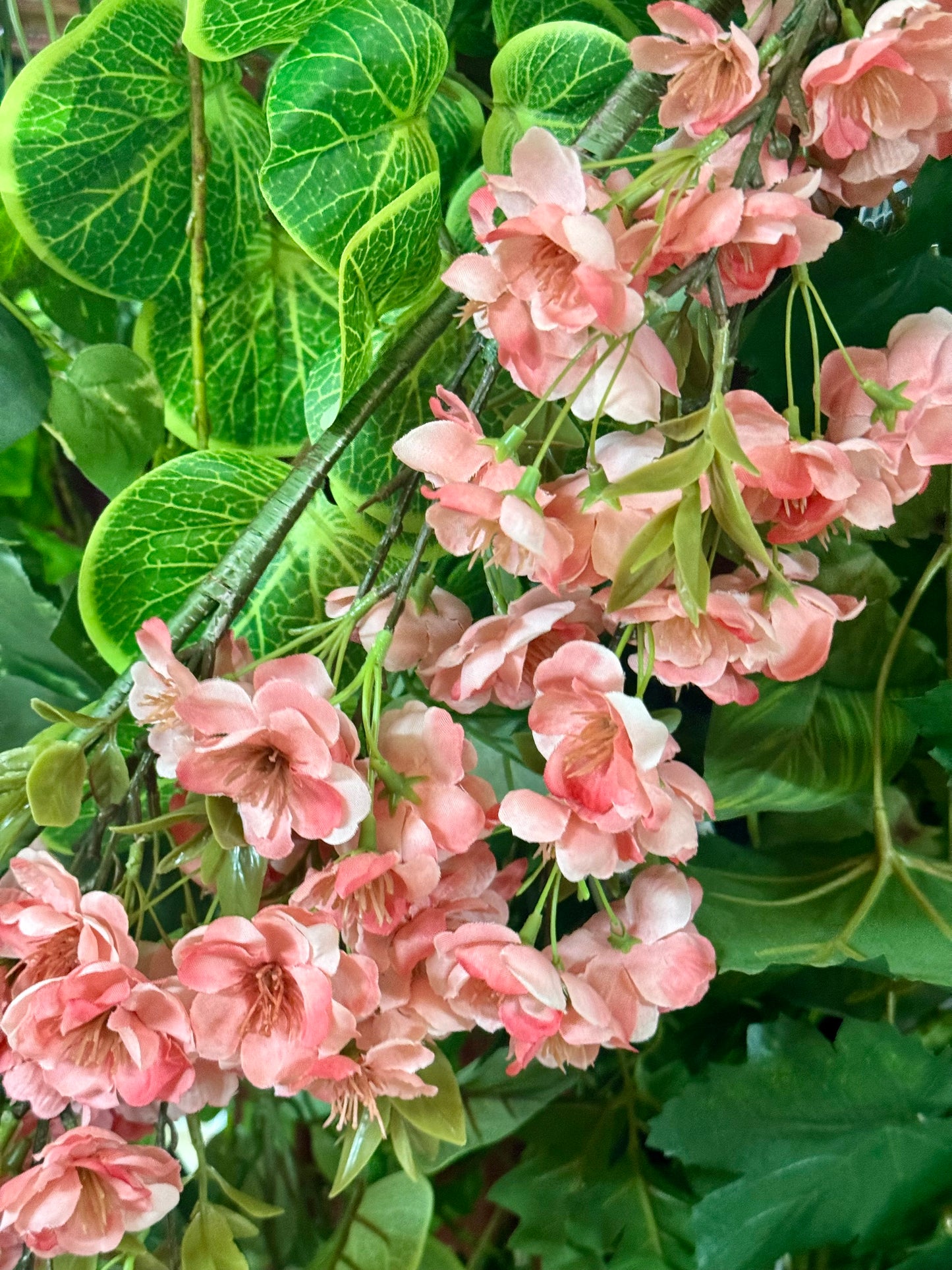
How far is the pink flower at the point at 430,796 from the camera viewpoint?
307mm

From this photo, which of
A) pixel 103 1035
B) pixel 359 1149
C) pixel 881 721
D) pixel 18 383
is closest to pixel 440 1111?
pixel 359 1149

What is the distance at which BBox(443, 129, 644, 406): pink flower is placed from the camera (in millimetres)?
238

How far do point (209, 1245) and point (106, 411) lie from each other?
0.36m

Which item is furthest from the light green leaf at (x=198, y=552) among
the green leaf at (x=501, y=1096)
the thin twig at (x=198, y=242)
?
the green leaf at (x=501, y=1096)

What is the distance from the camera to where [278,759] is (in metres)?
0.31

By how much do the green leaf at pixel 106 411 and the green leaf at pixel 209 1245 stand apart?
32cm

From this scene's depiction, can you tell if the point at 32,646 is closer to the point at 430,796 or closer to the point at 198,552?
the point at 198,552

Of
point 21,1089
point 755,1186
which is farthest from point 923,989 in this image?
point 21,1089

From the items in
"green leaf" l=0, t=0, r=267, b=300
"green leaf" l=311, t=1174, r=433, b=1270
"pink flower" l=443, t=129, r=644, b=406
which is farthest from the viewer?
"green leaf" l=311, t=1174, r=433, b=1270

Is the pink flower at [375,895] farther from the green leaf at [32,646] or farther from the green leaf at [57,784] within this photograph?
the green leaf at [32,646]

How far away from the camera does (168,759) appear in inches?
12.8

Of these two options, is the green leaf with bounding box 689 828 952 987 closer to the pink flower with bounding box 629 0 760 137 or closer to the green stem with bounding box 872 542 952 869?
the green stem with bounding box 872 542 952 869

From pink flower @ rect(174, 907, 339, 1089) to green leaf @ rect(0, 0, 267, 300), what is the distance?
0.29 m

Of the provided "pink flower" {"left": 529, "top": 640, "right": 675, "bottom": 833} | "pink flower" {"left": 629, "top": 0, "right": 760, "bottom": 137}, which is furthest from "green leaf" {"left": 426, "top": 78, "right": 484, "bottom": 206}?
"pink flower" {"left": 529, "top": 640, "right": 675, "bottom": 833}
